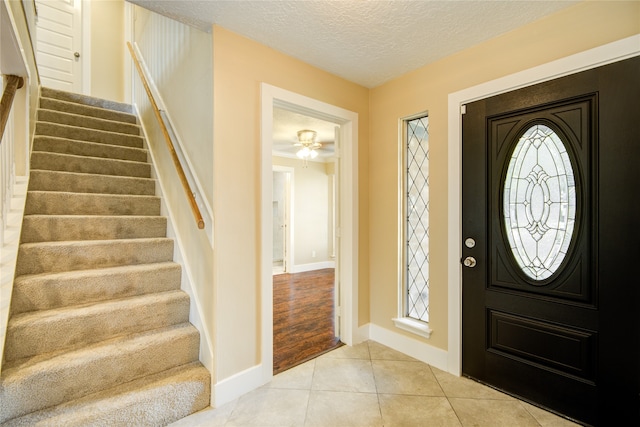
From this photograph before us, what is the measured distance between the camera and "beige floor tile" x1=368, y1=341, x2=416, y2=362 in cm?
244

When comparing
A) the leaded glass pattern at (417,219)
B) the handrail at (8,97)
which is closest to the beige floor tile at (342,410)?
the leaded glass pattern at (417,219)

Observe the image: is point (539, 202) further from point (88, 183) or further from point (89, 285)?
point (88, 183)

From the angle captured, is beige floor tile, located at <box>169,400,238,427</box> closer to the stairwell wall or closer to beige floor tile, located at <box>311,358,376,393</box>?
the stairwell wall

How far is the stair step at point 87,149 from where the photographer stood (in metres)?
2.71

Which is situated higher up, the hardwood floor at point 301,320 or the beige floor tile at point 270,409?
the beige floor tile at point 270,409

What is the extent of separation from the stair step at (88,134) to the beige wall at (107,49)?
1481 millimetres

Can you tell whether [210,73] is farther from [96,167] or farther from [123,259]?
[96,167]

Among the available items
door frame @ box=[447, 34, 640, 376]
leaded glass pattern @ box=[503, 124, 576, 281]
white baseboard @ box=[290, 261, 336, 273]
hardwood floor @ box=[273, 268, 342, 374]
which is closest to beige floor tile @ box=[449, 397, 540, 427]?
door frame @ box=[447, 34, 640, 376]

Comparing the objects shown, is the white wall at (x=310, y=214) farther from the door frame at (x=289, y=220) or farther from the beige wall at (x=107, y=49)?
the beige wall at (x=107, y=49)

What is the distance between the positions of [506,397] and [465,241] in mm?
1047

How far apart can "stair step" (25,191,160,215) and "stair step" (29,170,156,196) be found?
0.19 m

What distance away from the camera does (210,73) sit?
190 centimetres

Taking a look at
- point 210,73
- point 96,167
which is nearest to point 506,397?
point 210,73

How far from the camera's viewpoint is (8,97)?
60.4 inches
